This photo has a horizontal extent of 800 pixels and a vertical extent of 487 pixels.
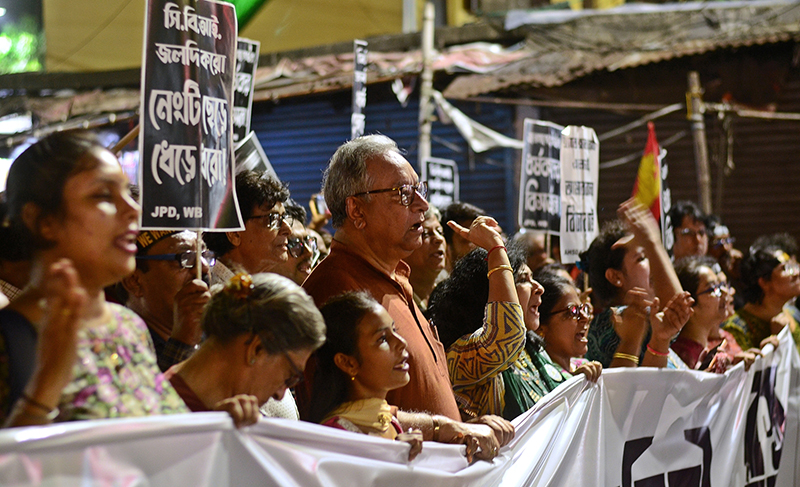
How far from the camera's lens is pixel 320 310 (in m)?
2.85

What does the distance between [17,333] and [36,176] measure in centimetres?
36

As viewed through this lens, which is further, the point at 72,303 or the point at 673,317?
the point at 673,317

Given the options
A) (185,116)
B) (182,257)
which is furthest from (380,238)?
(185,116)

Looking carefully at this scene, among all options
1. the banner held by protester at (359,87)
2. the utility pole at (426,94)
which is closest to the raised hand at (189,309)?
the banner held by protester at (359,87)

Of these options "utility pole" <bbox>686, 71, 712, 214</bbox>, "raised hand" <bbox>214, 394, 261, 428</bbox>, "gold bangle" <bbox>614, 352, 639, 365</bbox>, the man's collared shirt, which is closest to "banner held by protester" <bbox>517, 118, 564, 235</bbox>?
"gold bangle" <bbox>614, 352, 639, 365</bbox>

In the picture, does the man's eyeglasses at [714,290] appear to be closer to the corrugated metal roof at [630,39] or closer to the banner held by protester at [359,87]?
the banner held by protester at [359,87]

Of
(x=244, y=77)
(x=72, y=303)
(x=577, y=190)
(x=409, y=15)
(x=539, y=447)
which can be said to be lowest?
(x=539, y=447)

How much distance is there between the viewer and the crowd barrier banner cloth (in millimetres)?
1719

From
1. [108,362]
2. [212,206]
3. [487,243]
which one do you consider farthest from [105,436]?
[487,243]

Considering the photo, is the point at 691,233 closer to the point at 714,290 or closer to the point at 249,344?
the point at 714,290

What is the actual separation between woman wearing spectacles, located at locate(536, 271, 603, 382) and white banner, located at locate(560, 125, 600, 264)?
182 centimetres

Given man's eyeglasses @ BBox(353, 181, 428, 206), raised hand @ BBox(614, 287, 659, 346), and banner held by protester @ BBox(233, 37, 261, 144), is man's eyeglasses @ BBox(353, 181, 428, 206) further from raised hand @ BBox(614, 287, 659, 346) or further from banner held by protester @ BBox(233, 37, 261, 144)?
banner held by protester @ BBox(233, 37, 261, 144)

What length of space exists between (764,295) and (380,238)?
4276 mm

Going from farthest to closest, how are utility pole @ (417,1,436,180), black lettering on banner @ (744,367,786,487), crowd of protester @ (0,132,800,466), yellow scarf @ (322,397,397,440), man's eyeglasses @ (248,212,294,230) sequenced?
1. utility pole @ (417,1,436,180)
2. black lettering on banner @ (744,367,786,487)
3. man's eyeglasses @ (248,212,294,230)
4. yellow scarf @ (322,397,397,440)
5. crowd of protester @ (0,132,800,466)
